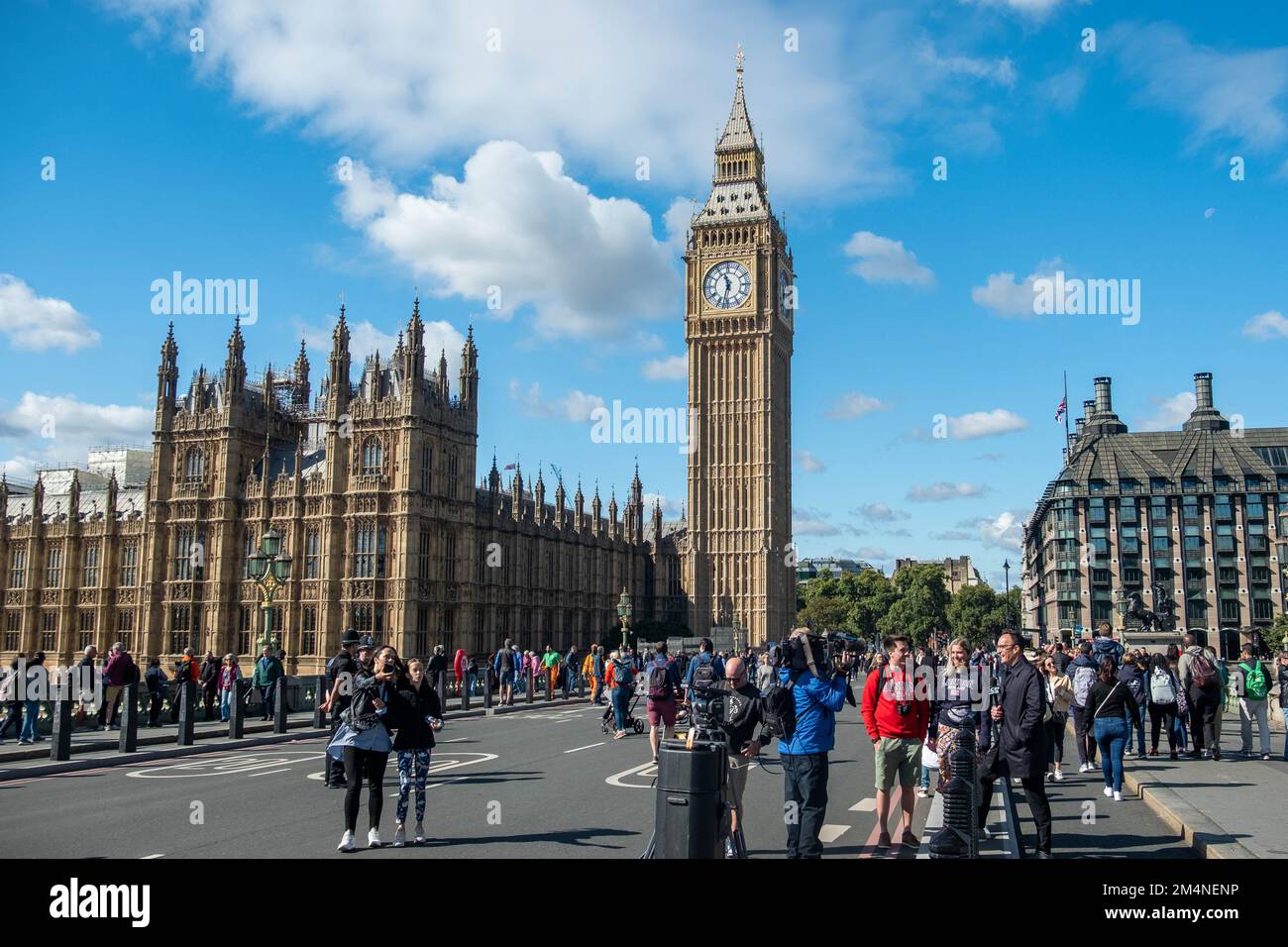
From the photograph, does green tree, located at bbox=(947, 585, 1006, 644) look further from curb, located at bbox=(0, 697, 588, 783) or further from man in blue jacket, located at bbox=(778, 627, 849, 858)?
man in blue jacket, located at bbox=(778, 627, 849, 858)

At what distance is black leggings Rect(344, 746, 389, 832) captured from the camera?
396 inches

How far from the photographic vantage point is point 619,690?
70.2 feet

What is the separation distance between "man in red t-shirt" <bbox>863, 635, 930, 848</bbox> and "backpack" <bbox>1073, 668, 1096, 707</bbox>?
21.0 feet

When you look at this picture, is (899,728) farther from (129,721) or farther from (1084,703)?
(129,721)

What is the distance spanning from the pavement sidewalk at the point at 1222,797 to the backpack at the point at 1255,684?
1.09 meters

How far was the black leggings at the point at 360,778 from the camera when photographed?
10.1 meters

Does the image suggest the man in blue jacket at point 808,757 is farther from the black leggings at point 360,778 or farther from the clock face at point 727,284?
the clock face at point 727,284

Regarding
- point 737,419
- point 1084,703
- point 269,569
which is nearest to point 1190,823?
point 1084,703

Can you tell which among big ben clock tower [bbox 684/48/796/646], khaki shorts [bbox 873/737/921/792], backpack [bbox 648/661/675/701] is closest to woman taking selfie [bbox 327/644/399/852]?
khaki shorts [bbox 873/737/921/792]

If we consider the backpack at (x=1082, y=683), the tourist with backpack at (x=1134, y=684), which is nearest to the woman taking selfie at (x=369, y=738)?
the tourist with backpack at (x=1134, y=684)

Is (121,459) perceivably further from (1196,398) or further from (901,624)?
(1196,398)

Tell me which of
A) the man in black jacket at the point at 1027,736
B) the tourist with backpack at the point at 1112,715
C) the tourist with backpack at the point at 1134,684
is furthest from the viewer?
the tourist with backpack at the point at 1134,684

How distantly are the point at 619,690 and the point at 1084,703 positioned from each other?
30.3ft
